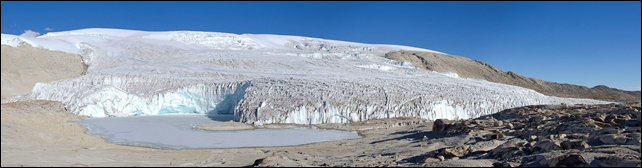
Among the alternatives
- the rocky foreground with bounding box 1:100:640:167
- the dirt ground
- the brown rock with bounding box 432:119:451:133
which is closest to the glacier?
the brown rock with bounding box 432:119:451:133

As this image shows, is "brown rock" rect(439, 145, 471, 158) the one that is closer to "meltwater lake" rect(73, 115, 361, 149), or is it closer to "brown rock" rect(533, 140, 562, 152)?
"brown rock" rect(533, 140, 562, 152)

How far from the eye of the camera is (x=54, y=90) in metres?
29.8

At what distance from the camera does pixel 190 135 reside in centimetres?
1852

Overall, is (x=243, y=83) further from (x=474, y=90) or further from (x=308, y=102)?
(x=474, y=90)

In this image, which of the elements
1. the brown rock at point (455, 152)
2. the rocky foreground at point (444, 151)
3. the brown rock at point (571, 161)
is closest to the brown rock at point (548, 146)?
the rocky foreground at point (444, 151)

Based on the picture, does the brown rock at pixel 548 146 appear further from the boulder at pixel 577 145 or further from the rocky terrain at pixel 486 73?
the rocky terrain at pixel 486 73

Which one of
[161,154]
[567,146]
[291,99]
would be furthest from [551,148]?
[291,99]

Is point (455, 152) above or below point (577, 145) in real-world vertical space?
below

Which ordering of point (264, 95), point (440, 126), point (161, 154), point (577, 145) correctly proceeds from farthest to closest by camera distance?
point (264, 95), point (440, 126), point (161, 154), point (577, 145)

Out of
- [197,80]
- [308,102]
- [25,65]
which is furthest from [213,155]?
[25,65]

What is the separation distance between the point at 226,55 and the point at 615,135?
4412 centimetres

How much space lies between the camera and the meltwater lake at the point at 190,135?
16.2 metres

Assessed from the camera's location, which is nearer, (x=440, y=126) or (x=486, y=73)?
(x=440, y=126)

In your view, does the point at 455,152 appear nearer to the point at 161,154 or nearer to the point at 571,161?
the point at 571,161
